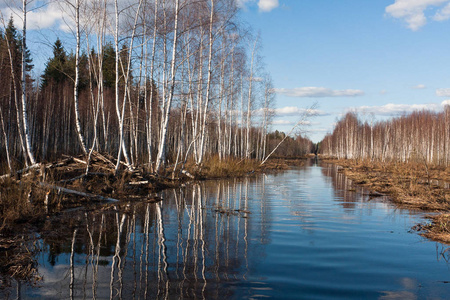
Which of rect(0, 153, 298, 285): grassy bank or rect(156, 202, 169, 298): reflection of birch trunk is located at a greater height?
rect(0, 153, 298, 285): grassy bank

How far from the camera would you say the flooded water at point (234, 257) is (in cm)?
406

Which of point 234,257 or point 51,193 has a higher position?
point 51,193

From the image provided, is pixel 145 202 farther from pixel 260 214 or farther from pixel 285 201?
pixel 285 201

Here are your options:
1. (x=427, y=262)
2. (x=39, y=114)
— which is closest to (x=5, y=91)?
(x=39, y=114)

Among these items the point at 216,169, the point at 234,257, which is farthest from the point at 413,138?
the point at 234,257

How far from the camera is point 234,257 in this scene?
5391 mm

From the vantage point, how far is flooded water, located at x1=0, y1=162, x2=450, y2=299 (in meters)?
4.06

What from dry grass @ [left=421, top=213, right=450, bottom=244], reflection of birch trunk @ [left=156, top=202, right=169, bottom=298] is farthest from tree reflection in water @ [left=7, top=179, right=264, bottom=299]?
dry grass @ [left=421, top=213, right=450, bottom=244]

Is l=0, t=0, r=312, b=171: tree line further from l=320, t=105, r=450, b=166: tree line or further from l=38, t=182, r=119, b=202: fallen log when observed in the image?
l=320, t=105, r=450, b=166: tree line

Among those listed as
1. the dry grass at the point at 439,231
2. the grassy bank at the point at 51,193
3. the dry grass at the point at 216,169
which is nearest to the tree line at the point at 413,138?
the dry grass at the point at 216,169

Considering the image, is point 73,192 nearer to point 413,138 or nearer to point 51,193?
point 51,193

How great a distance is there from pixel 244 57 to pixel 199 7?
1242 cm

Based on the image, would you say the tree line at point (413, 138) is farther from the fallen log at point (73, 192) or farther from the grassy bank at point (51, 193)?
the fallen log at point (73, 192)

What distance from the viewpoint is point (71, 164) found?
12.8m
